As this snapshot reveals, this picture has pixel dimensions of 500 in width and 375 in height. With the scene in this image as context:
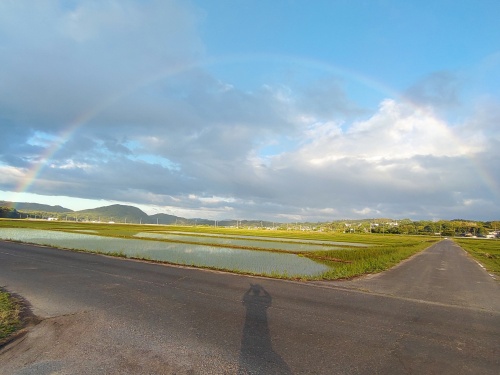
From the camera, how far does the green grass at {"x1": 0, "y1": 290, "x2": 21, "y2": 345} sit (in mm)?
6246

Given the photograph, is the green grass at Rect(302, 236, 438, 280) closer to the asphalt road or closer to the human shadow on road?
the asphalt road

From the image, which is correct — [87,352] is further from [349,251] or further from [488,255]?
Answer: [488,255]

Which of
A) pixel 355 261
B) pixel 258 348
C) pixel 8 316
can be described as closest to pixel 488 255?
pixel 355 261

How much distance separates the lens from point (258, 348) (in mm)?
5520

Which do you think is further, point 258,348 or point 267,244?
point 267,244

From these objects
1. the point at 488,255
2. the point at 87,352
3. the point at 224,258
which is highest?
the point at 87,352

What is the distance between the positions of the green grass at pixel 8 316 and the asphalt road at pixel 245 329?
0.40 meters

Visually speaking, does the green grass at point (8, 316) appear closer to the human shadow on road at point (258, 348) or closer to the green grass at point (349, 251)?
the human shadow on road at point (258, 348)

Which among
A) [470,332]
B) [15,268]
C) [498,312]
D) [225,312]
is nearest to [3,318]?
[225,312]

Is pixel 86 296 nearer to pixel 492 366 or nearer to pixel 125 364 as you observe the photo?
pixel 125 364

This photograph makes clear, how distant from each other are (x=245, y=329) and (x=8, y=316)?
5556 mm

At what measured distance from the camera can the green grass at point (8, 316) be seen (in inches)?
246

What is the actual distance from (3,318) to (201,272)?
8.28 metres

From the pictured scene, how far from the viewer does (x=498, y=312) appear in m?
9.02
